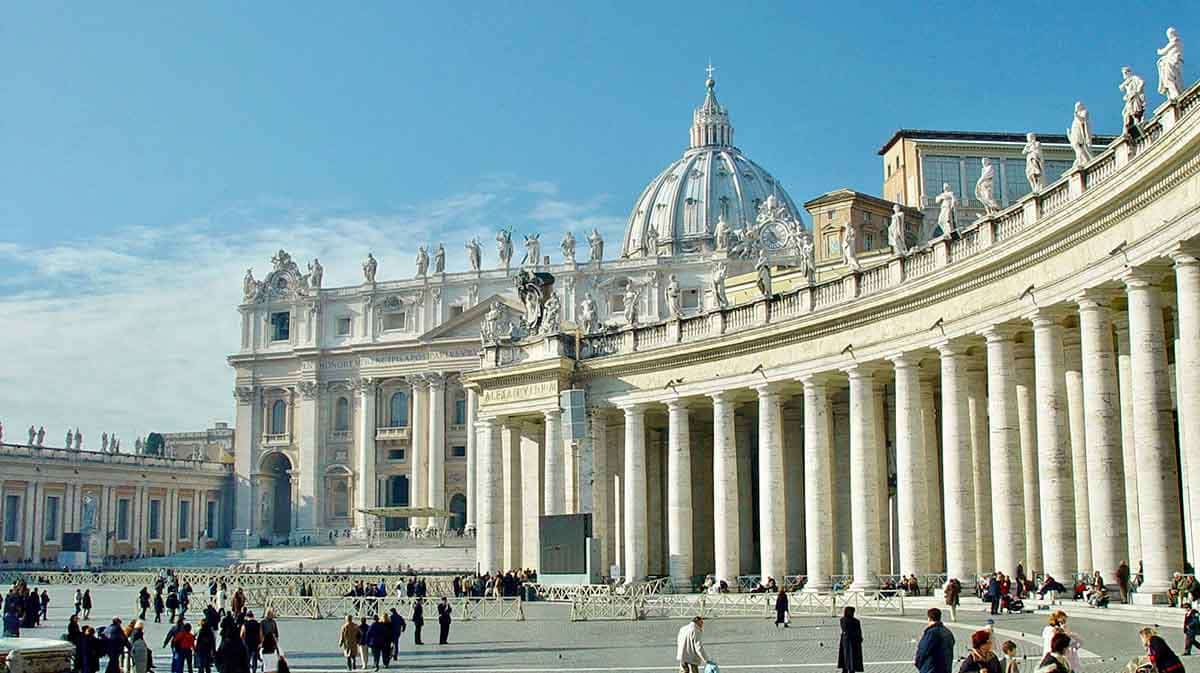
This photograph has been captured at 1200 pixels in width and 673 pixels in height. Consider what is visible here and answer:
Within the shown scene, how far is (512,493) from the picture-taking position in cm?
5553

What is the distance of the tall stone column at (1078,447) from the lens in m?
→ 34.6

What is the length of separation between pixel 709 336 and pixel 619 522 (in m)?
9.51

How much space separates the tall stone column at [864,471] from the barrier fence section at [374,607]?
10.4 m

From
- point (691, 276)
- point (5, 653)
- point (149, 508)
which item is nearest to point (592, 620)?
point (5, 653)

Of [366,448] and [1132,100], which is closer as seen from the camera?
[1132,100]

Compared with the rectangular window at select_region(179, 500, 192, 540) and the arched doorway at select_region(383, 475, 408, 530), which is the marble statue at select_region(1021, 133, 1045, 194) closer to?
the arched doorway at select_region(383, 475, 408, 530)

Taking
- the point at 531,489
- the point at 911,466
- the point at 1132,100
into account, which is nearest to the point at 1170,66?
the point at 1132,100

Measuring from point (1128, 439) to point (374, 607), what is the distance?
24.8m

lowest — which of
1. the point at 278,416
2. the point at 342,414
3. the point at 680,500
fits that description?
the point at 680,500

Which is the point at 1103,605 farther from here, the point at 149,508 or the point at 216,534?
the point at 216,534

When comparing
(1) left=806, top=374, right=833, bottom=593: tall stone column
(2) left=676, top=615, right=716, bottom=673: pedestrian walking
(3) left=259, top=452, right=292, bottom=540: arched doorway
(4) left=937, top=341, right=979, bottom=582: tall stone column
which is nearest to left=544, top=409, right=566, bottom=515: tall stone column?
(1) left=806, top=374, right=833, bottom=593: tall stone column

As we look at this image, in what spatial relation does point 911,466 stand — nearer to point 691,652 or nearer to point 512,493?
point 691,652

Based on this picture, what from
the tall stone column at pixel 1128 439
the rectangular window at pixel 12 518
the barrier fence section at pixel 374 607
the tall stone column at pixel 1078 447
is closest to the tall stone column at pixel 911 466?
the tall stone column at pixel 1078 447

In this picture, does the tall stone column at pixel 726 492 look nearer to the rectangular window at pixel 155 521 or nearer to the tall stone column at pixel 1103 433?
the tall stone column at pixel 1103 433
